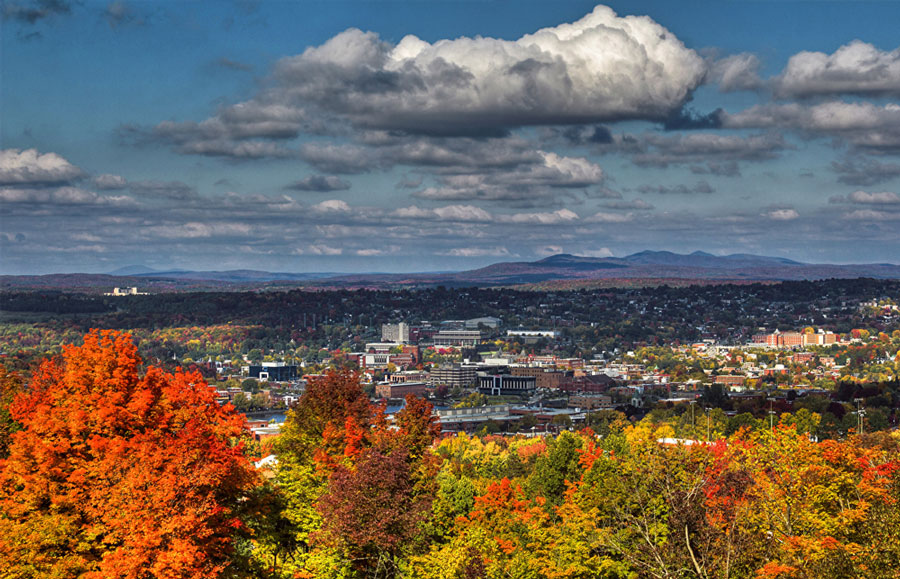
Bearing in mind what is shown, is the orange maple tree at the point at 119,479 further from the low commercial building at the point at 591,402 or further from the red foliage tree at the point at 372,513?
the low commercial building at the point at 591,402

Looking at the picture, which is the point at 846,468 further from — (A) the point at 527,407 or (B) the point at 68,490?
(A) the point at 527,407

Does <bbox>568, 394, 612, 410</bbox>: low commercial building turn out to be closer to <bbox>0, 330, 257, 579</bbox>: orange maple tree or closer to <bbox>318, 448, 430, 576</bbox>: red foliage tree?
<bbox>318, 448, 430, 576</bbox>: red foliage tree

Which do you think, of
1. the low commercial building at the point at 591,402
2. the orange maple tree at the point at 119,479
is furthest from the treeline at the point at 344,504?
the low commercial building at the point at 591,402

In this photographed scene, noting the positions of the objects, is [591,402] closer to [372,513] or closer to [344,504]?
[372,513]

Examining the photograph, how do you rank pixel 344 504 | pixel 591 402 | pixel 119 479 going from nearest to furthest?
1. pixel 119 479
2. pixel 344 504
3. pixel 591 402

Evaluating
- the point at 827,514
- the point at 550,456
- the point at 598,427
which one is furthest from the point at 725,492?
the point at 598,427

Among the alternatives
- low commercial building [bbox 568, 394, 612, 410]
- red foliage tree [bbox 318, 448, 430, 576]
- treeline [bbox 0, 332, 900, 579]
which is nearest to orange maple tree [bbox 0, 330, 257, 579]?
treeline [bbox 0, 332, 900, 579]

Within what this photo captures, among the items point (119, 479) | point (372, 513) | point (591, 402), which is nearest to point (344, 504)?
point (372, 513)
